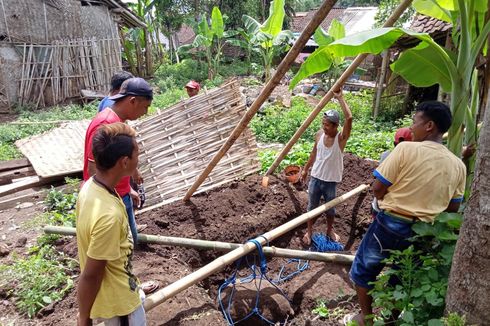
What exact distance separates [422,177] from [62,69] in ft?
44.0

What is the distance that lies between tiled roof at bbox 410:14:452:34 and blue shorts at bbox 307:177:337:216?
646cm

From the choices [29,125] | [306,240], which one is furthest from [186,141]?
A: [29,125]

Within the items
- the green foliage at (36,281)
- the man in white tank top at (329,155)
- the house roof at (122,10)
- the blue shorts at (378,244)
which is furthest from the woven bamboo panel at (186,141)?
the house roof at (122,10)

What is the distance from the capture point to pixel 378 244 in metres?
2.65

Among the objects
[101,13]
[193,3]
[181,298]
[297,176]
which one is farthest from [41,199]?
[193,3]

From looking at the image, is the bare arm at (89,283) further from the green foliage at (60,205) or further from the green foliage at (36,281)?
the green foliage at (60,205)

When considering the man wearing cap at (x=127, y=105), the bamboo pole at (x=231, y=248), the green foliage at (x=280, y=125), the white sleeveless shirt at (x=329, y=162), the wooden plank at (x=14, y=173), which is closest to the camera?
the man wearing cap at (x=127, y=105)

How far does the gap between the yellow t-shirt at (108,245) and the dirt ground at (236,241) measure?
3.76ft

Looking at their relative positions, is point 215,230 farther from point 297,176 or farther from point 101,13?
point 101,13

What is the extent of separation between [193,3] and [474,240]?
77.5ft

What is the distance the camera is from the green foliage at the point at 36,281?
128 inches

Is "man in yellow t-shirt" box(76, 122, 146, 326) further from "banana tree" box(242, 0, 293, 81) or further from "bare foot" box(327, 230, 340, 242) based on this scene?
"banana tree" box(242, 0, 293, 81)

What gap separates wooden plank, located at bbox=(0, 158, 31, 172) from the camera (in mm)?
6805

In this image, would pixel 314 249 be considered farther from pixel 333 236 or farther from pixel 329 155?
pixel 329 155
